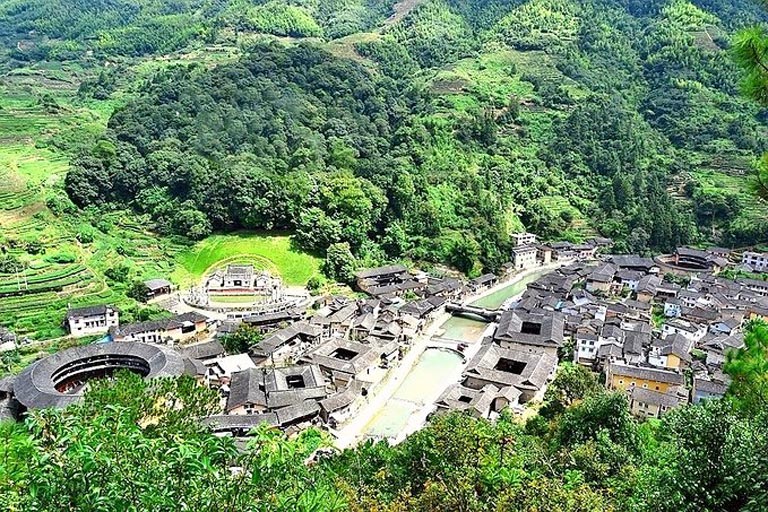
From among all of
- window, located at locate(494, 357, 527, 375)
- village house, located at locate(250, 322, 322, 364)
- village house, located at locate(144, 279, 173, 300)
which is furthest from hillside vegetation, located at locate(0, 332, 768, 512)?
village house, located at locate(144, 279, 173, 300)

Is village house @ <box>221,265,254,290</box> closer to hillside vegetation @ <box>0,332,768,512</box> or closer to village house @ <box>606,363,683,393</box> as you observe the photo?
village house @ <box>606,363,683,393</box>

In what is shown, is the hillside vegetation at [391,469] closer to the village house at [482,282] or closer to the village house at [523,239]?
the village house at [482,282]

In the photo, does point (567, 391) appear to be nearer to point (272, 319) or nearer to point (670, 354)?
point (670, 354)

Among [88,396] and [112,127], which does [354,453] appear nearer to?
[88,396]

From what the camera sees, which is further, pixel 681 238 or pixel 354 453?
pixel 681 238

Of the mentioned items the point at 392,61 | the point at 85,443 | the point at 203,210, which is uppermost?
the point at 392,61

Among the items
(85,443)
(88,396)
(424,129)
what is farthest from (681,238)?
(85,443)

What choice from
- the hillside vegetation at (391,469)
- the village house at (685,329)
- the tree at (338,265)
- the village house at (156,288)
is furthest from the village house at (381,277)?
the hillside vegetation at (391,469)

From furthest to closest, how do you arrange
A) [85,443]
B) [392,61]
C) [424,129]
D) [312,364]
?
[392,61], [424,129], [312,364], [85,443]

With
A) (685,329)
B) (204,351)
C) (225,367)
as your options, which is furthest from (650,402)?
(204,351)
